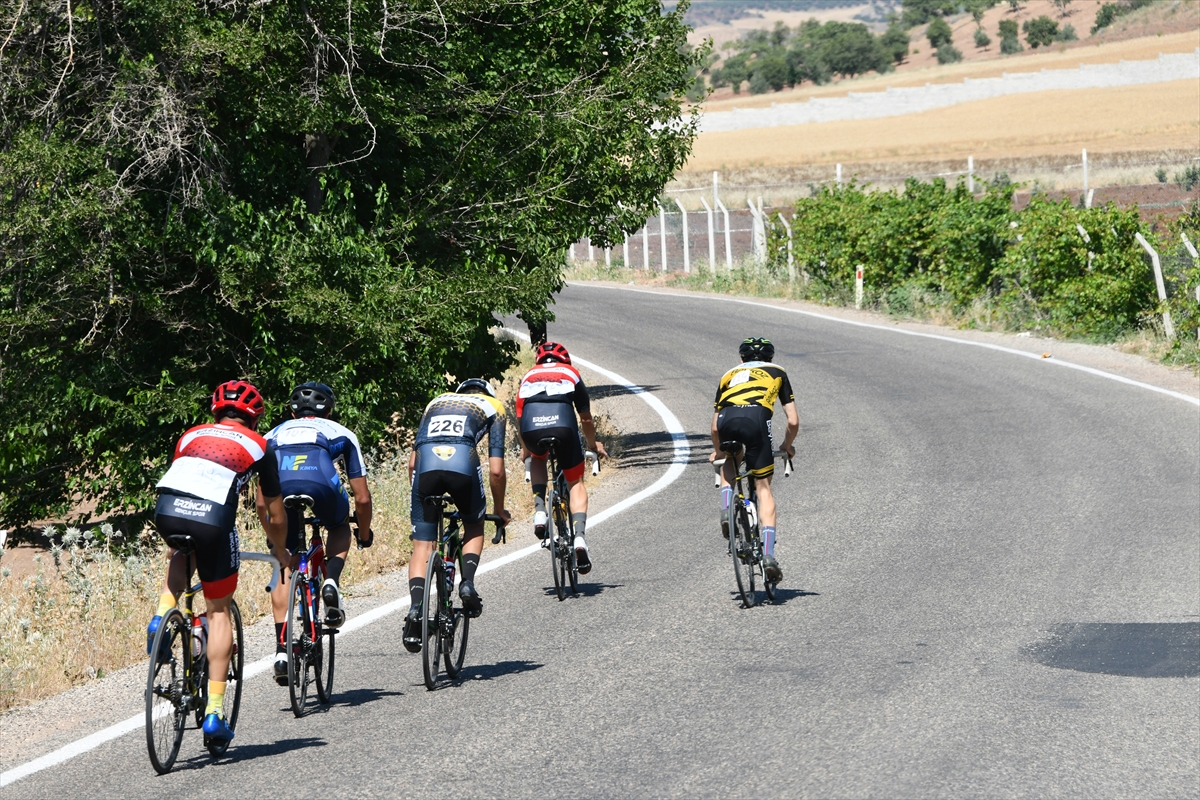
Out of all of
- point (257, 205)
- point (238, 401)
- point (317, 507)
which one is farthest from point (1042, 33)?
point (238, 401)

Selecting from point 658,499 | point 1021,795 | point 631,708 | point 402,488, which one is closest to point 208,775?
point 631,708

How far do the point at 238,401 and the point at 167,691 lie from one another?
56.1 inches

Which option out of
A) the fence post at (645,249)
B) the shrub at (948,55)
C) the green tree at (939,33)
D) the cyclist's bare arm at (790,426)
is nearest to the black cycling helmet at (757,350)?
the cyclist's bare arm at (790,426)

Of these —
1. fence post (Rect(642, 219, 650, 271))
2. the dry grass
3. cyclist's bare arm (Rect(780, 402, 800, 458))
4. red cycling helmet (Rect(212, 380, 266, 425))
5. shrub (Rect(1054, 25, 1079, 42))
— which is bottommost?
fence post (Rect(642, 219, 650, 271))

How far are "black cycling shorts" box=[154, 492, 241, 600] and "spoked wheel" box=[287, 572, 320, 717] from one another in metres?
0.78

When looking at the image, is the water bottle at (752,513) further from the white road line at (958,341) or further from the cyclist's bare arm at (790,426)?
the white road line at (958,341)

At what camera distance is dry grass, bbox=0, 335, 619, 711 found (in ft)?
29.5

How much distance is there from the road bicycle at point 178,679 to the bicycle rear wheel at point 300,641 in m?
0.40

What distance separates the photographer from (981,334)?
2731cm

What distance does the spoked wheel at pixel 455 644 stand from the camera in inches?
335

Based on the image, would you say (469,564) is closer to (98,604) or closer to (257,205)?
(98,604)

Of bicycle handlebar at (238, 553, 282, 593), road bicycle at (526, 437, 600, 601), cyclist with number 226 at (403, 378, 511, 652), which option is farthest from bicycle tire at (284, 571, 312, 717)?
road bicycle at (526, 437, 600, 601)

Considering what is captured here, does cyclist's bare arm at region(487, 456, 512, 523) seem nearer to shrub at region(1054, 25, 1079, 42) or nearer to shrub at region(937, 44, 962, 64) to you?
shrub at region(1054, 25, 1079, 42)

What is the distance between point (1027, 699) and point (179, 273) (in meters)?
9.98
